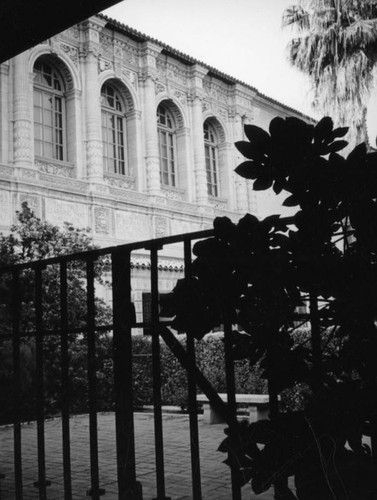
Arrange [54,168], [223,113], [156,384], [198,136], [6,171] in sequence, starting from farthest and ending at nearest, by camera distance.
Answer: [223,113] < [198,136] < [54,168] < [6,171] < [156,384]

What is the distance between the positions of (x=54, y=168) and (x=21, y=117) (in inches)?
71.6

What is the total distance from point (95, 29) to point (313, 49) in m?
7.16

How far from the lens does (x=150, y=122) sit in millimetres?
20203

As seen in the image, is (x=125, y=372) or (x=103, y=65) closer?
(x=125, y=372)

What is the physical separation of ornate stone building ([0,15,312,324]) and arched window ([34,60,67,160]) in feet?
0.10

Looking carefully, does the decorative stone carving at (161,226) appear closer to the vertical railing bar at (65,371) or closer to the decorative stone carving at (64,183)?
the decorative stone carving at (64,183)

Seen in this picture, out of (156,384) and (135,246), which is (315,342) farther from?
(135,246)

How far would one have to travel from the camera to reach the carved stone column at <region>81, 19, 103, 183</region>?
1803 centimetres

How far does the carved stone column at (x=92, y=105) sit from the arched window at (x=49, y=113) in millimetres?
768

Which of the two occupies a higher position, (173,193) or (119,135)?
(119,135)

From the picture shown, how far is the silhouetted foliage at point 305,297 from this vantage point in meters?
1.55

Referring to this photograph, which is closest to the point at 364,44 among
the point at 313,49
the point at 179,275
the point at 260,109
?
the point at 313,49

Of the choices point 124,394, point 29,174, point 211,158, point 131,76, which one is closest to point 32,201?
point 29,174

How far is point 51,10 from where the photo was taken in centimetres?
252
